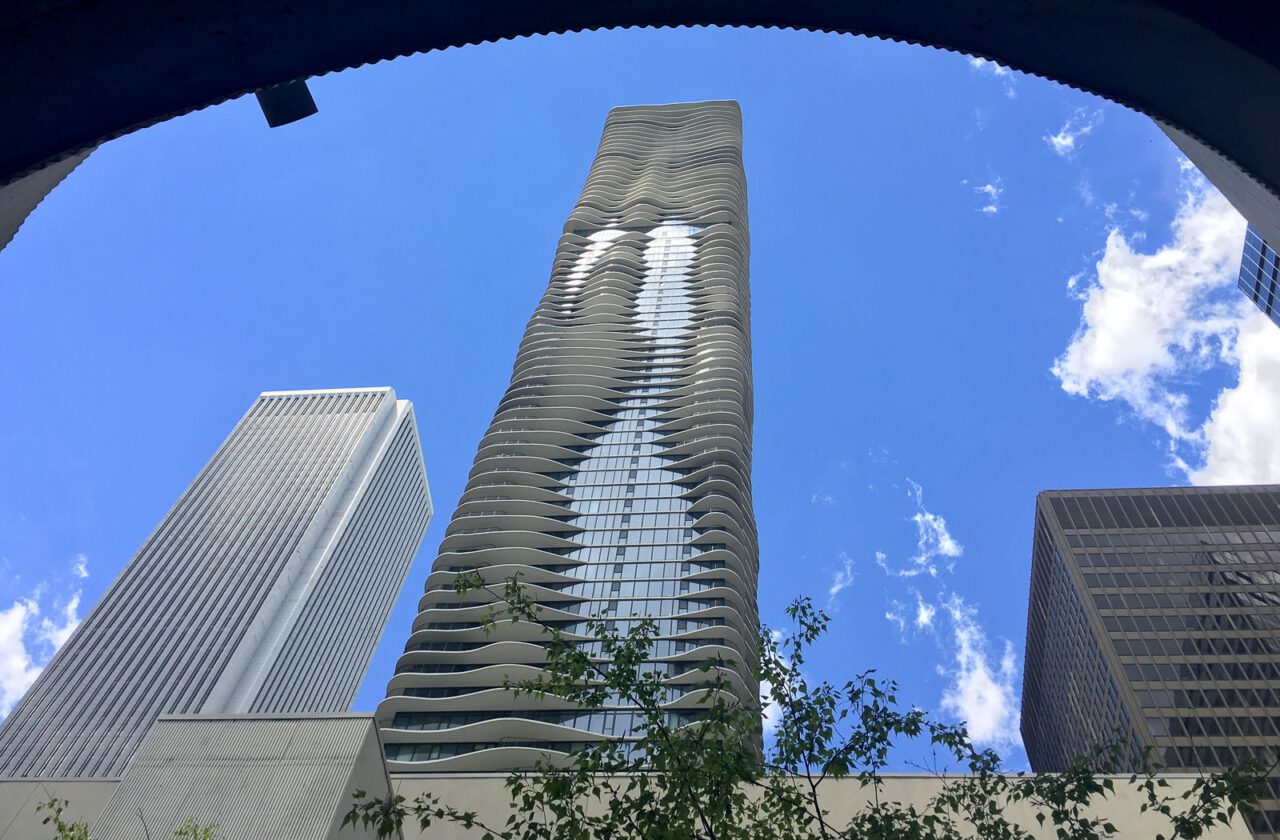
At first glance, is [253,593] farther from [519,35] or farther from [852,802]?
[519,35]

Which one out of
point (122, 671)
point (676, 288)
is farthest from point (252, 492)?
point (676, 288)

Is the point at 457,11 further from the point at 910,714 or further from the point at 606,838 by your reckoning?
the point at 910,714

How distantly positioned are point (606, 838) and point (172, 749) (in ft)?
38.1

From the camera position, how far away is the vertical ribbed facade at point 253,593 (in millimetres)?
92375

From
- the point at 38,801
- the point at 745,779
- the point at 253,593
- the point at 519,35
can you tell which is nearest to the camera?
the point at 519,35

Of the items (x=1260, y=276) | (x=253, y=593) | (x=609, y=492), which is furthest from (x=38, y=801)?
(x=253, y=593)

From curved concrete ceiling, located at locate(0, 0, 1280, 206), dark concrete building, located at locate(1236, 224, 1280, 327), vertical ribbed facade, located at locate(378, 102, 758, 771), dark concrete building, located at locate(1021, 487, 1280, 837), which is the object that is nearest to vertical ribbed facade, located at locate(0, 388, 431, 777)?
vertical ribbed facade, located at locate(378, 102, 758, 771)

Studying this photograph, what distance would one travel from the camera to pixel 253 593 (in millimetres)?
103312

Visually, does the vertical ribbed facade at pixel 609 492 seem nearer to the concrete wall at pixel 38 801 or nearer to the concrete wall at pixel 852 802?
the concrete wall at pixel 852 802

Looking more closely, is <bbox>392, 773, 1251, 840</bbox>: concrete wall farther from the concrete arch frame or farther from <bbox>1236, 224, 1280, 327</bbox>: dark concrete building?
<bbox>1236, 224, 1280, 327</bbox>: dark concrete building

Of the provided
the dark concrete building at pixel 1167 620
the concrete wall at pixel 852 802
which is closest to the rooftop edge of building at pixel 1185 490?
the dark concrete building at pixel 1167 620

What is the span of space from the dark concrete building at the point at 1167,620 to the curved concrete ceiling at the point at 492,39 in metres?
73.8

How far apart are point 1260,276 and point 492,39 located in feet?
262

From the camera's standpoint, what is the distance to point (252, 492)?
384 feet
